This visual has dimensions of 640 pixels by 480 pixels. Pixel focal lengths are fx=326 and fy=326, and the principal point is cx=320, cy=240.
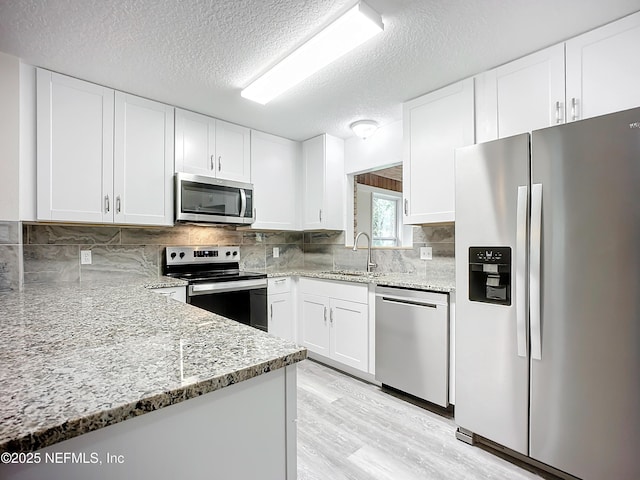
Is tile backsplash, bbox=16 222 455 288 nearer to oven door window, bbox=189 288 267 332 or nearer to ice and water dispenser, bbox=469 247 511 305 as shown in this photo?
oven door window, bbox=189 288 267 332

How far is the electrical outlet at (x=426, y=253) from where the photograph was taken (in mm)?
2824

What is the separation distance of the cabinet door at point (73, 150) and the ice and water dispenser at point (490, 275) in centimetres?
251

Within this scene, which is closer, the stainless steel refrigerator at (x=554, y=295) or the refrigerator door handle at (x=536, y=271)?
the stainless steel refrigerator at (x=554, y=295)

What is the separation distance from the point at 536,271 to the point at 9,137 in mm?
3058

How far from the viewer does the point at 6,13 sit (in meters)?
1.59

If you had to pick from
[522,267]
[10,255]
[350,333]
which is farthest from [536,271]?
[10,255]

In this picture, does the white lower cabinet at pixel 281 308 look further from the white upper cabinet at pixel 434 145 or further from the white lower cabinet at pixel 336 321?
the white upper cabinet at pixel 434 145

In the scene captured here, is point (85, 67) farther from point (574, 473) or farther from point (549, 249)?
point (574, 473)

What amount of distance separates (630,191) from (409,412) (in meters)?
1.76

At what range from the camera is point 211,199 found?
2.87m

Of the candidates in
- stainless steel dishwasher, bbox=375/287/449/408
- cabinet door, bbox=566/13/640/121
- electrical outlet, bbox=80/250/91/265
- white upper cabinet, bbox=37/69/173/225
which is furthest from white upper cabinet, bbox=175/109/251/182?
cabinet door, bbox=566/13/640/121

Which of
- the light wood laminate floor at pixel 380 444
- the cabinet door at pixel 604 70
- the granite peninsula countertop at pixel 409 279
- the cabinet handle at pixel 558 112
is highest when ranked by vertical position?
the cabinet door at pixel 604 70

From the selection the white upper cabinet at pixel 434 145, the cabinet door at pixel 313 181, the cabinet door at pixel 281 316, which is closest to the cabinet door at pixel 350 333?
the cabinet door at pixel 281 316

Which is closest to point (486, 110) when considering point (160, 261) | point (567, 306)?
point (567, 306)
